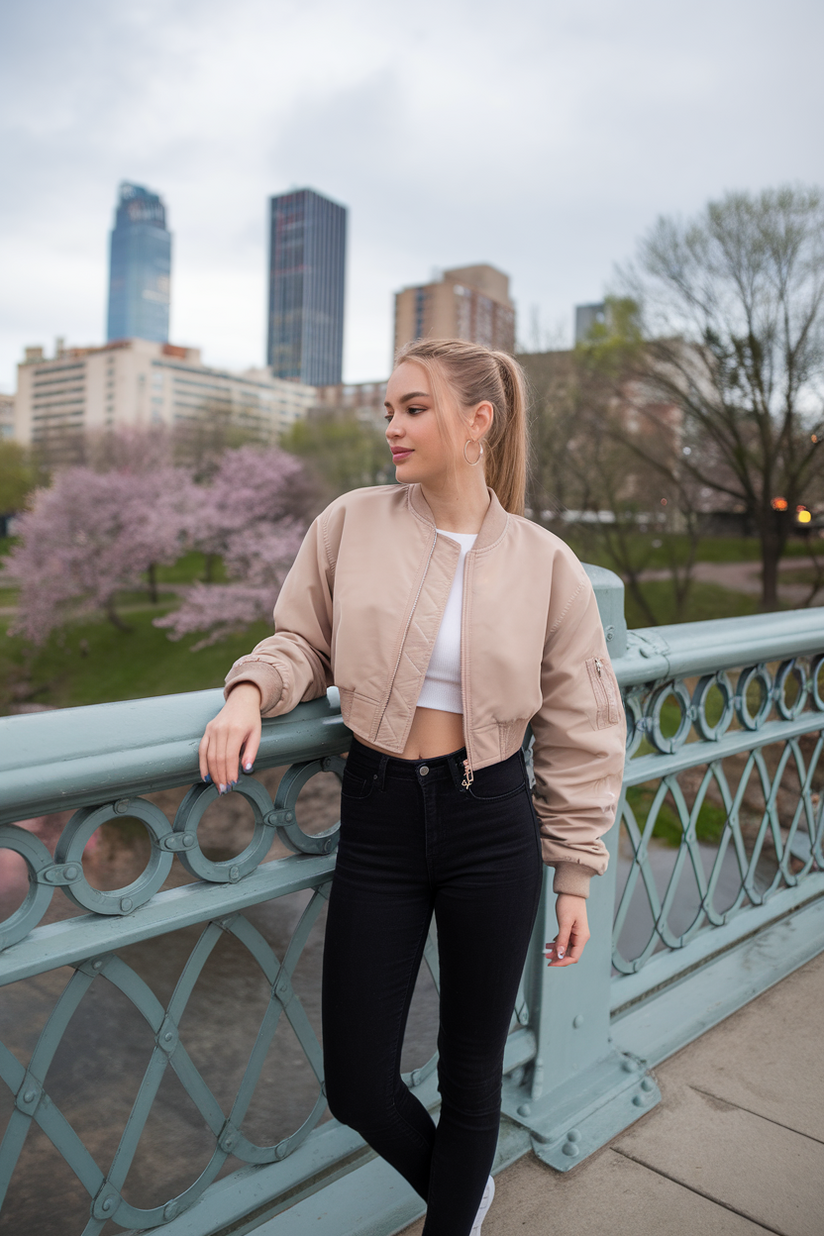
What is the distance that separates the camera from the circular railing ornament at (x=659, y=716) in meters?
2.22

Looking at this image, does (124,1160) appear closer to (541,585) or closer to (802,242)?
(541,585)

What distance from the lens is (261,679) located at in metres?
1.40

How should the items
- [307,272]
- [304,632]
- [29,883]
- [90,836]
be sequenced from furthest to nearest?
[307,272] < [304,632] < [90,836] < [29,883]

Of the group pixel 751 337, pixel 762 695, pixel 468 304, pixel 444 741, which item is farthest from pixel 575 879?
pixel 468 304

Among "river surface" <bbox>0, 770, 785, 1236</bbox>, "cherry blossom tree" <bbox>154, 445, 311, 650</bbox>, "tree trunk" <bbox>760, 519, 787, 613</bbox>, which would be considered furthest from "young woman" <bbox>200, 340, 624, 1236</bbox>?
"tree trunk" <bbox>760, 519, 787, 613</bbox>

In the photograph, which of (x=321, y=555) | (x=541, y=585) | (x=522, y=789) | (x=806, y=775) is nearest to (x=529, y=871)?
(x=522, y=789)

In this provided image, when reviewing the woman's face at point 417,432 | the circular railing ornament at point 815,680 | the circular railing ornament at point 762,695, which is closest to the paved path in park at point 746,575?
the circular railing ornament at point 815,680

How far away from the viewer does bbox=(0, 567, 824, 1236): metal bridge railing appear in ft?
4.05

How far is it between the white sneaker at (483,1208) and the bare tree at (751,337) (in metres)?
18.2

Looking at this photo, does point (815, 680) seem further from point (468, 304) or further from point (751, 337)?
point (468, 304)

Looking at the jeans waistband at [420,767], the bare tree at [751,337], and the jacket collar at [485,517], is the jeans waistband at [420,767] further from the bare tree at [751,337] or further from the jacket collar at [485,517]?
the bare tree at [751,337]

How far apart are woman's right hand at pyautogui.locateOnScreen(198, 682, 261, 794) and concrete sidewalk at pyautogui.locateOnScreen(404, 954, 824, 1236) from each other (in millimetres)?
1129

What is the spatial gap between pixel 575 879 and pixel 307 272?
85.3 meters

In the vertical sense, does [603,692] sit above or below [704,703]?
above
